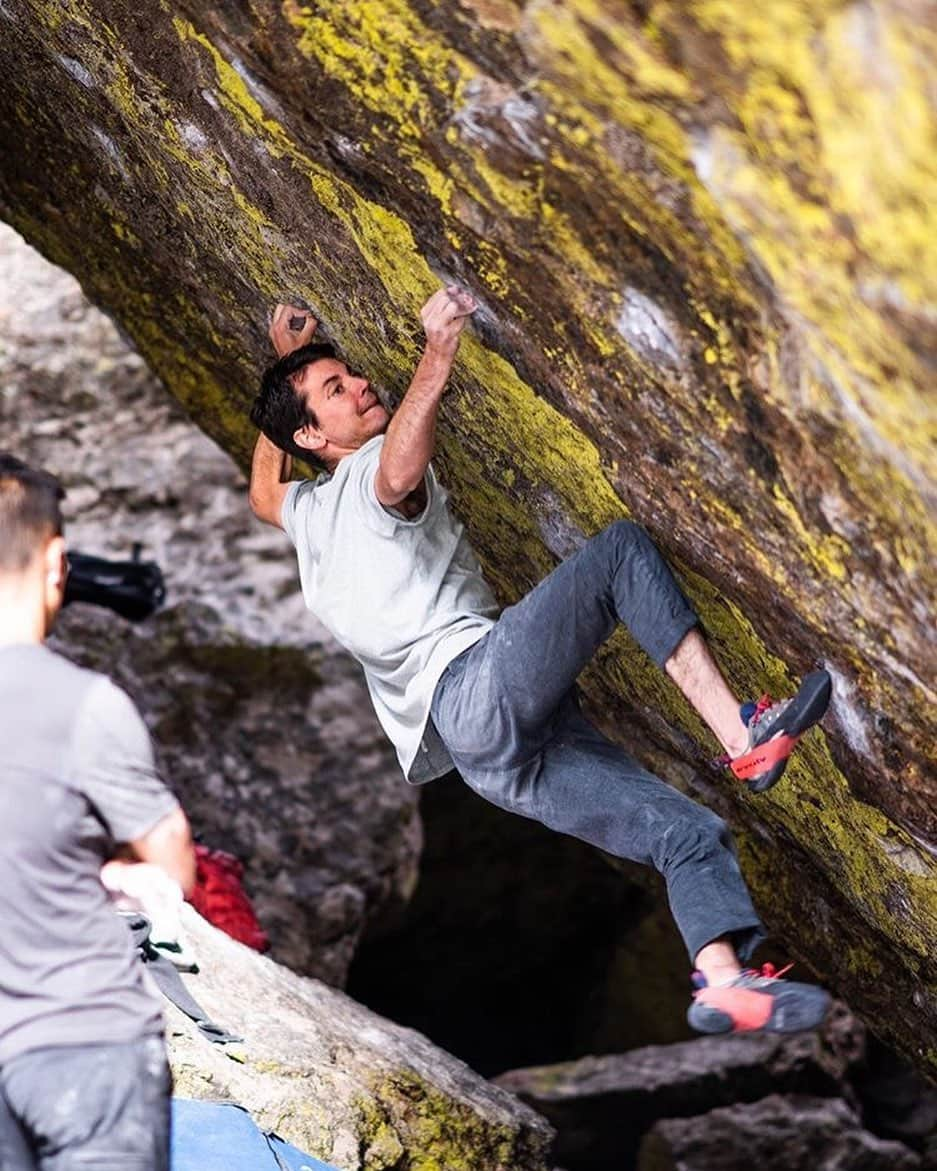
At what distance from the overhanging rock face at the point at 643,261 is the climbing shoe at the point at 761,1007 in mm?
837

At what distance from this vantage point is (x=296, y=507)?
5.34 m

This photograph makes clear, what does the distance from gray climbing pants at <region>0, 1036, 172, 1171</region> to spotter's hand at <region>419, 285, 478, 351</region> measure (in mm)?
2127

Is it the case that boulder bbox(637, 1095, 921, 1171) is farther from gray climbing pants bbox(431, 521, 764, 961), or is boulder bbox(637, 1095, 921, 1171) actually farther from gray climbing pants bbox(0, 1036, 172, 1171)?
gray climbing pants bbox(0, 1036, 172, 1171)

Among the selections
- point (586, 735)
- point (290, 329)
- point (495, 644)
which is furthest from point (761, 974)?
point (290, 329)

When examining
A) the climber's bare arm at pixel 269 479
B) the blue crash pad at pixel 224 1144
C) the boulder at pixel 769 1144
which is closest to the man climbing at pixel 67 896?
the blue crash pad at pixel 224 1144

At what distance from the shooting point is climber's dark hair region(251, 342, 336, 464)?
516 centimetres

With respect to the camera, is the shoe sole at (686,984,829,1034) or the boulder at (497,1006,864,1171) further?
the boulder at (497,1006,864,1171)

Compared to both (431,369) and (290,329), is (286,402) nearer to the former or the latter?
(290,329)

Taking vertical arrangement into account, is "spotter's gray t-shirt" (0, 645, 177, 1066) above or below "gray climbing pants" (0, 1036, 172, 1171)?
above

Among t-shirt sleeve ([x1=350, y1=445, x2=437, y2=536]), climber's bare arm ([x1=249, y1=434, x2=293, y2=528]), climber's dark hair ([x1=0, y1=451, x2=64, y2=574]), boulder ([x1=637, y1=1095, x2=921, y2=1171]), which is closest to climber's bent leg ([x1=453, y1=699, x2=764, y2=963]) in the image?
t-shirt sleeve ([x1=350, y1=445, x2=437, y2=536])

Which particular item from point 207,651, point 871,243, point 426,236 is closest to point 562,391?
point 426,236

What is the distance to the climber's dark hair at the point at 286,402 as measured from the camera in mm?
5160

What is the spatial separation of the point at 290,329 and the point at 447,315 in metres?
1.31

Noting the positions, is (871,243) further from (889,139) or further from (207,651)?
(207,651)
